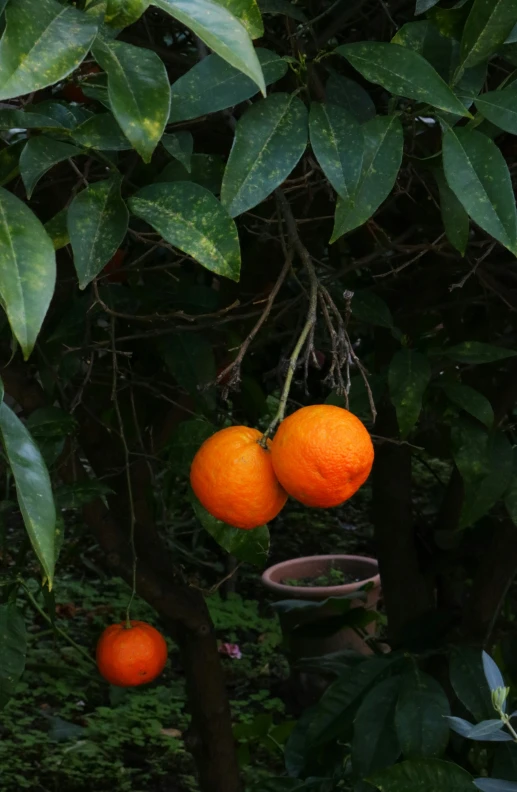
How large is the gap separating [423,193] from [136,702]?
67.9 inches

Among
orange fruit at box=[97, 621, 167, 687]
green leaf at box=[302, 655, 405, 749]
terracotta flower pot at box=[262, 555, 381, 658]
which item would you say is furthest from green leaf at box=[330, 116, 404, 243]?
terracotta flower pot at box=[262, 555, 381, 658]

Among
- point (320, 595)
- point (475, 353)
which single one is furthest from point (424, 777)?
point (320, 595)

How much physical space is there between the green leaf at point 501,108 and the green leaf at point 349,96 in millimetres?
196

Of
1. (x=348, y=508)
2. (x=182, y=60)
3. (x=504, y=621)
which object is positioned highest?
(x=182, y=60)

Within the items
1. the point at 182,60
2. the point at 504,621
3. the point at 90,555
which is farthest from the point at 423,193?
the point at 90,555

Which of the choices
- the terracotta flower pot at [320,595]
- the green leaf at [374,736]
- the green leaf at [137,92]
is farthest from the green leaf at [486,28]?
the terracotta flower pot at [320,595]

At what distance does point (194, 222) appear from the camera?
563 millimetres

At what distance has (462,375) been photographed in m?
1.38

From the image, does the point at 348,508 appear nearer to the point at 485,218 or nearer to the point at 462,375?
the point at 462,375

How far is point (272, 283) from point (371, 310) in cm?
28

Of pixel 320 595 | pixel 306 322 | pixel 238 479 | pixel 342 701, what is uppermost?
pixel 306 322

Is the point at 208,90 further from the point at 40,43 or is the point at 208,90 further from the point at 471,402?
the point at 471,402

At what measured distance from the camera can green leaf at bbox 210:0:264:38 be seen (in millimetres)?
500

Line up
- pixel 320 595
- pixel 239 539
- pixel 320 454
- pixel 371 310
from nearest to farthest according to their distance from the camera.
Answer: pixel 320 454, pixel 239 539, pixel 371 310, pixel 320 595
